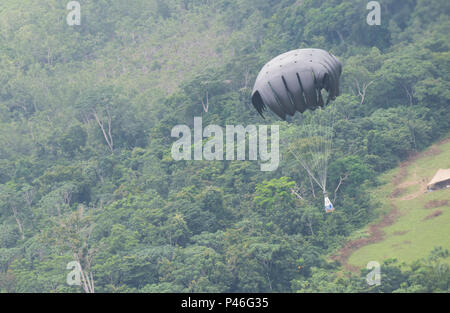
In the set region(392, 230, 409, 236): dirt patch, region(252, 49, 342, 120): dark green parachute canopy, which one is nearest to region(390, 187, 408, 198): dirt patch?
region(392, 230, 409, 236): dirt patch

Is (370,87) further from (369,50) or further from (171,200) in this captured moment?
(171,200)

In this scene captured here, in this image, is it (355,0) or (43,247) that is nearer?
(43,247)

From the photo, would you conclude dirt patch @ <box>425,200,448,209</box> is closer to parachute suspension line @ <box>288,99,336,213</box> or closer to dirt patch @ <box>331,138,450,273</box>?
dirt patch @ <box>331,138,450,273</box>

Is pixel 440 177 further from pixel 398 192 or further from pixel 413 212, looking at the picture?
pixel 413 212

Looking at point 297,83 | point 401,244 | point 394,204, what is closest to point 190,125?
point 394,204

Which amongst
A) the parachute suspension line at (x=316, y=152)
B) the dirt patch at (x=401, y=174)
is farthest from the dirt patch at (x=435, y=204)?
the parachute suspension line at (x=316, y=152)
